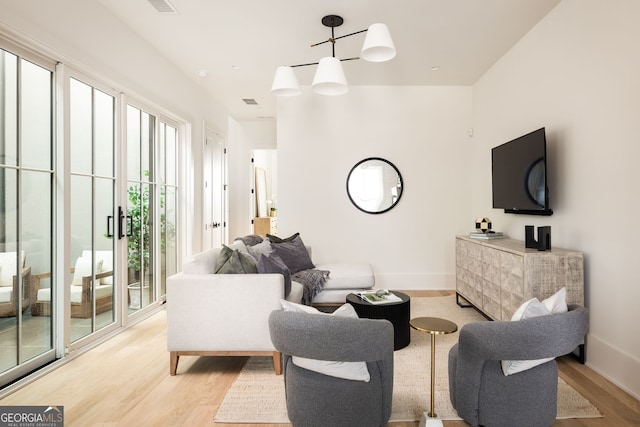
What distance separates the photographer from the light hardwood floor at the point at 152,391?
206 centimetres

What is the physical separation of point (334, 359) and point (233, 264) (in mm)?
1328

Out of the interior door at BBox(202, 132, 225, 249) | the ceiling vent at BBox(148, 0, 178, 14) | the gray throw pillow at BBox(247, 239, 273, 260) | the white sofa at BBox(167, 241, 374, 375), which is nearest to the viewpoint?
the white sofa at BBox(167, 241, 374, 375)

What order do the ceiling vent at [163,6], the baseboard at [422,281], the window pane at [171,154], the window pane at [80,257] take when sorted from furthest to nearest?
1. the baseboard at [422,281]
2. the window pane at [171,154]
3. the ceiling vent at [163,6]
4. the window pane at [80,257]

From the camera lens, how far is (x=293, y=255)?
420 cm

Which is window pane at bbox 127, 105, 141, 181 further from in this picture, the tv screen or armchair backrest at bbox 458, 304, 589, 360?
the tv screen

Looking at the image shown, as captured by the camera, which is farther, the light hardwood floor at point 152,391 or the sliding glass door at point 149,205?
the sliding glass door at point 149,205

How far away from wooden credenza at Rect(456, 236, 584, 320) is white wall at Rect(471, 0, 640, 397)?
15 centimetres

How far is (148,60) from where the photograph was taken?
3.93 meters

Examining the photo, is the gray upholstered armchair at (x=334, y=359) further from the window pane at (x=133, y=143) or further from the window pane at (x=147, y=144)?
the window pane at (x=147, y=144)

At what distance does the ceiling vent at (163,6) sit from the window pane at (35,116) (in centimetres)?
101

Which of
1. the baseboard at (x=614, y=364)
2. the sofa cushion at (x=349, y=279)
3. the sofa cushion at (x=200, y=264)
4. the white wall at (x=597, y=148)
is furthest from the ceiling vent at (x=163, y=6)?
the baseboard at (x=614, y=364)

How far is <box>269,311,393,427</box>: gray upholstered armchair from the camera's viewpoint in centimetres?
166

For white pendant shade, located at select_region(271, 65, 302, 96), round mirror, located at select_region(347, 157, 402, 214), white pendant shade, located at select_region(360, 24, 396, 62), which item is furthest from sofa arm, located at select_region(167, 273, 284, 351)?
round mirror, located at select_region(347, 157, 402, 214)

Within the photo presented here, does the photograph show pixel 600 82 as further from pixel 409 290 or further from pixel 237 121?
pixel 237 121
